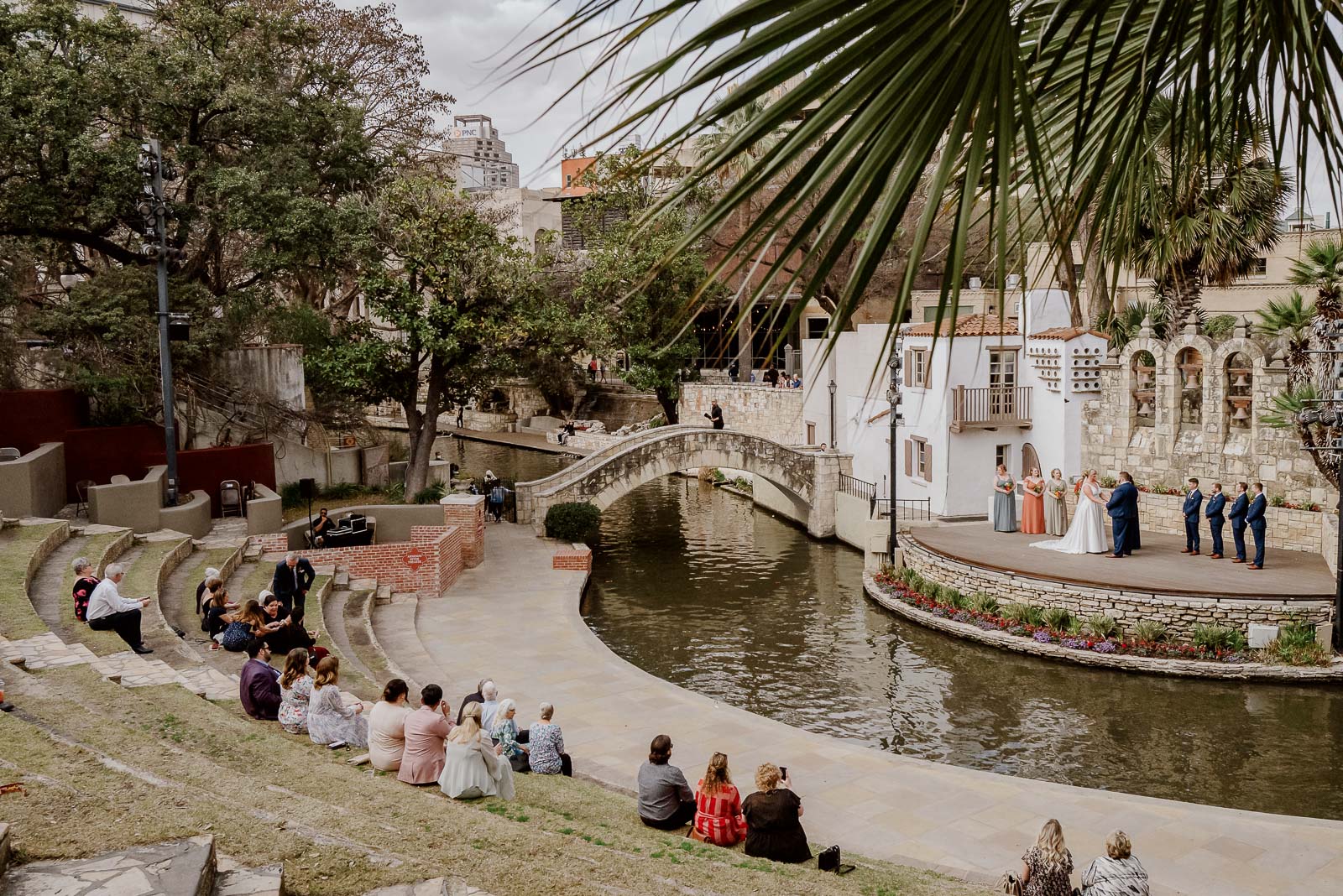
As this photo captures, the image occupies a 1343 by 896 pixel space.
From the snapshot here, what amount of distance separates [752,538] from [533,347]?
28.6 ft

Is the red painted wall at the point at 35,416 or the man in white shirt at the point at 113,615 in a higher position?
the red painted wall at the point at 35,416

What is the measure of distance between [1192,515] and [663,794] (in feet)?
51.8

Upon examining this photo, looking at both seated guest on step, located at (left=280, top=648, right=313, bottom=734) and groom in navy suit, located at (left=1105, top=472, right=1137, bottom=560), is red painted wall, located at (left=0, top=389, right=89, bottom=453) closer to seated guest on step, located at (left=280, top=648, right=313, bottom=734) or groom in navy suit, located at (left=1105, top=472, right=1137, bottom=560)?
seated guest on step, located at (left=280, top=648, right=313, bottom=734)

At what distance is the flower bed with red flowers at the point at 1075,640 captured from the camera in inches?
712

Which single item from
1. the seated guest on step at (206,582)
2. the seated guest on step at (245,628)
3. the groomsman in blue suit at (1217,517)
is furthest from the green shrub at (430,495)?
the groomsman in blue suit at (1217,517)

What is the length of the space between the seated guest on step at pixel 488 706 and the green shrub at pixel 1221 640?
12638 millimetres

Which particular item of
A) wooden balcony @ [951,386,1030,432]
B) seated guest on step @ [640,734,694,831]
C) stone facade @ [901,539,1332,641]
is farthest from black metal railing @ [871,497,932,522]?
seated guest on step @ [640,734,694,831]

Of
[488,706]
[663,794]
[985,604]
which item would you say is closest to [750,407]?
[985,604]

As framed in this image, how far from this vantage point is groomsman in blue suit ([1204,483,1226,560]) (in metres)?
20.3

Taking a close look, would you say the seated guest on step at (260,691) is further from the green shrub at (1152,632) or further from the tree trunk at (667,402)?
the tree trunk at (667,402)

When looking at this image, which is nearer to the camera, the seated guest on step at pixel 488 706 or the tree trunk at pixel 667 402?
the seated guest on step at pixel 488 706

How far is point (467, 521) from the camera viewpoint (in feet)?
81.5

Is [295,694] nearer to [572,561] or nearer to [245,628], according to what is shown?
[245,628]

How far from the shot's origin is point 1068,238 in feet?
8.22
